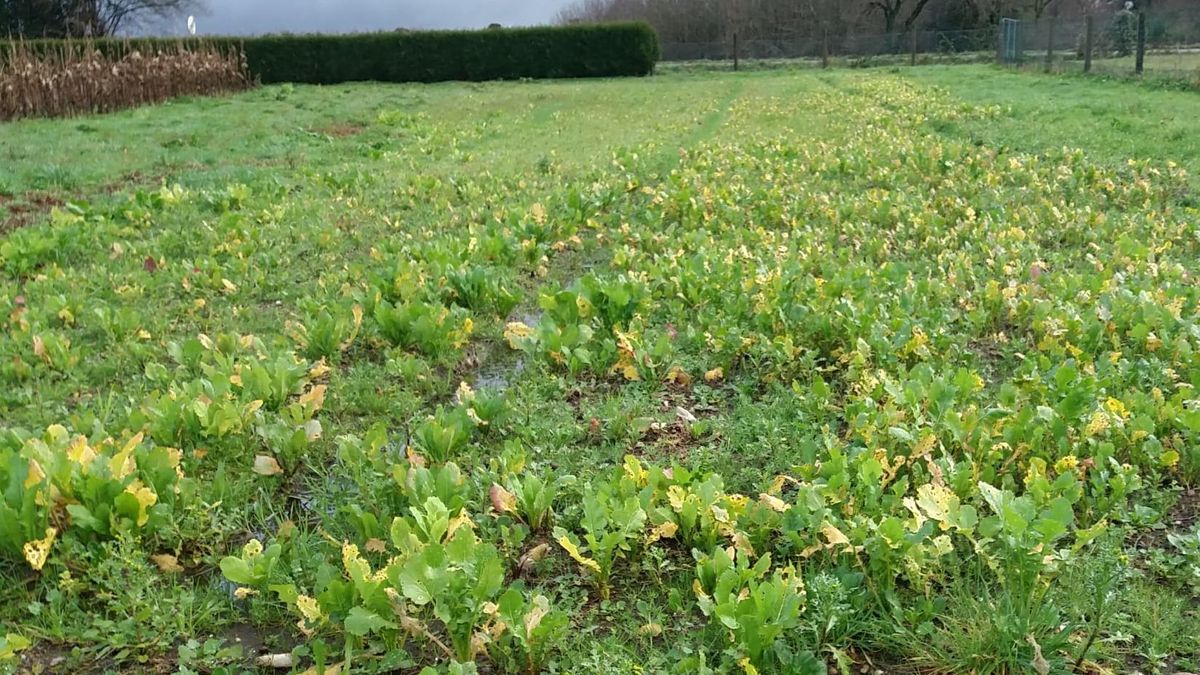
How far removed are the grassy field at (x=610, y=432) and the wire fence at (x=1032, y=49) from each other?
1633 centimetres

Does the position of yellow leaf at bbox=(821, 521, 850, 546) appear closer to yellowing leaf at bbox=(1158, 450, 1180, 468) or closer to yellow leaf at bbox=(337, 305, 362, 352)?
yellowing leaf at bbox=(1158, 450, 1180, 468)

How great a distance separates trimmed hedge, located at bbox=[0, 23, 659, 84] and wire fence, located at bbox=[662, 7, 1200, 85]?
20.7ft

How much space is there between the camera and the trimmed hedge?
33969 mm

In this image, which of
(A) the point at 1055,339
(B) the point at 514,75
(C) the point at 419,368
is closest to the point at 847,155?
(A) the point at 1055,339

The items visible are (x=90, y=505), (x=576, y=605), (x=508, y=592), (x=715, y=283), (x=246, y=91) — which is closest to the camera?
(x=508, y=592)

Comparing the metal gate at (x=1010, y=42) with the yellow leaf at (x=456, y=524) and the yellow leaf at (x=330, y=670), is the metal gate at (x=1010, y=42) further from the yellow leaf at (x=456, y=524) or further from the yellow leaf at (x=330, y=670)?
the yellow leaf at (x=330, y=670)

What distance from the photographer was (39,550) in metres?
2.51

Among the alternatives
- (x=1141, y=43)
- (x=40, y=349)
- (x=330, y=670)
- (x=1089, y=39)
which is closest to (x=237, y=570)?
(x=330, y=670)

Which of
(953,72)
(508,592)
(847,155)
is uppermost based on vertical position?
(953,72)

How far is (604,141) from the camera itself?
548 inches

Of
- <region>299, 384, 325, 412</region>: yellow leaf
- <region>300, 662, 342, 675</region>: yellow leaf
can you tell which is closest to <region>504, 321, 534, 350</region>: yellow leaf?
<region>299, 384, 325, 412</region>: yellow leaf

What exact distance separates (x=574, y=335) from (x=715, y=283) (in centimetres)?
122

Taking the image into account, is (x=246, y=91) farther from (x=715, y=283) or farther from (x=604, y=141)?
(x=715, y=283)

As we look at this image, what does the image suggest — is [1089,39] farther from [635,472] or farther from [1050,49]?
Answer: [635,472]
